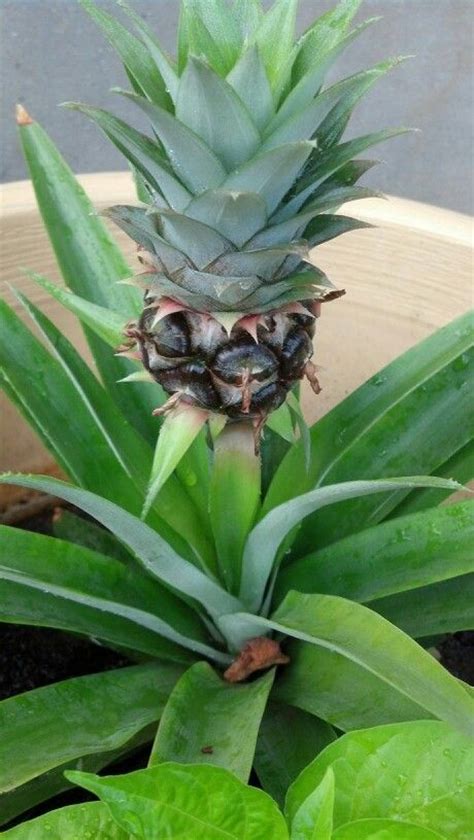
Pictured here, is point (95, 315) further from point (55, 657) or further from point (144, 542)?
point (55, 657)

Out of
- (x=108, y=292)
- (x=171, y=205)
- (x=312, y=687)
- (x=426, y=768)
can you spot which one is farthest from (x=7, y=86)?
(x=426, y=768)

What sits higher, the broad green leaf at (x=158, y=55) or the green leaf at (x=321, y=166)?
the broad green leaf at (x=158, y=55)

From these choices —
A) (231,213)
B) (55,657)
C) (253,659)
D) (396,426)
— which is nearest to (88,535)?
(55,657)

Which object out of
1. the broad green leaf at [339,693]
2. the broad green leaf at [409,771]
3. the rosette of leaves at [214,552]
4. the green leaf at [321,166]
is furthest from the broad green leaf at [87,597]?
the green leaf at [321,166]

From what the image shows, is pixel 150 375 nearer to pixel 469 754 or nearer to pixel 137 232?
pixel 137 232

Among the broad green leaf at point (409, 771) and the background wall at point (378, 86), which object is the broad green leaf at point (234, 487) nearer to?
the broad green leaf at point (409, 771)

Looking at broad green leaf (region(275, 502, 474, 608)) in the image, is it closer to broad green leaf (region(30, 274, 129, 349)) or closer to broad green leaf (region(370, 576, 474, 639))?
broad green leaf (region(370, 576, 474, 639))
